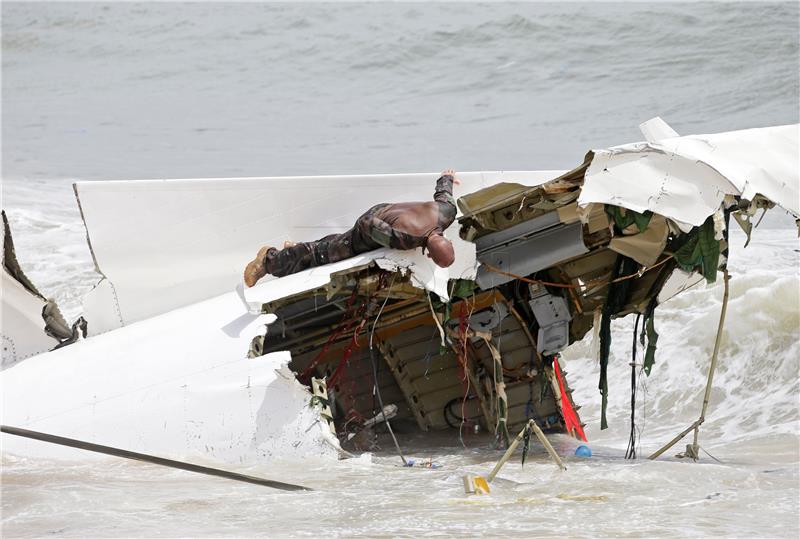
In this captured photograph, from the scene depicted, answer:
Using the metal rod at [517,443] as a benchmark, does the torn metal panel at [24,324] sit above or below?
above

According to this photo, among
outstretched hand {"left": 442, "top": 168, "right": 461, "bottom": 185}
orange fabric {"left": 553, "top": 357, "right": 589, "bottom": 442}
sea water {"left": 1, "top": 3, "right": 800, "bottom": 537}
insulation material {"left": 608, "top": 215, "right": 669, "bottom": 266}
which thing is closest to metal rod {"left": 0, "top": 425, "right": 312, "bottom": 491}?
sea water {"left": 1, "top": 3, "right": 800, "bottom": 537}

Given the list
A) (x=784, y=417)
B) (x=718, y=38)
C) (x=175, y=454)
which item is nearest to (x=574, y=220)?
(x=175, y=454)

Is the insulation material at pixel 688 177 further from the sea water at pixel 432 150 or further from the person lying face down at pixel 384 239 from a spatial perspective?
the sea water at pixel 432 150

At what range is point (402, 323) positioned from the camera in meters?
9.34

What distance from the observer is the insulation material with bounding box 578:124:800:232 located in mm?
7223

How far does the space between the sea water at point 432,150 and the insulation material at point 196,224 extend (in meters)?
1.76

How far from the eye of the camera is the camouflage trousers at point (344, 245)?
748cm

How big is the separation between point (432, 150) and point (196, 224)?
18953 millimetres

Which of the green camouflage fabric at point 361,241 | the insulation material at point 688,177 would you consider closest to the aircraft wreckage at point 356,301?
the insulation material at point 688,177

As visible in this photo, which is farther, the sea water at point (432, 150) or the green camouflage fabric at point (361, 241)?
the green camouflage fabric at point (361, 241)

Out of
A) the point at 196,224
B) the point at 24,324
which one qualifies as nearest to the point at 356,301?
the point at 196,224

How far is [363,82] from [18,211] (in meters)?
15.1

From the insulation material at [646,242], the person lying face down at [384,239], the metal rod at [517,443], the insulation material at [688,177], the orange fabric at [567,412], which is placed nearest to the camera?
the metal rod at [517,443]

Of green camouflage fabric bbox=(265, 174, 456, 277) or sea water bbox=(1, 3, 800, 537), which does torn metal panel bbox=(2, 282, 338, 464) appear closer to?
sea water bbox=(1, 3, 800, 537)
